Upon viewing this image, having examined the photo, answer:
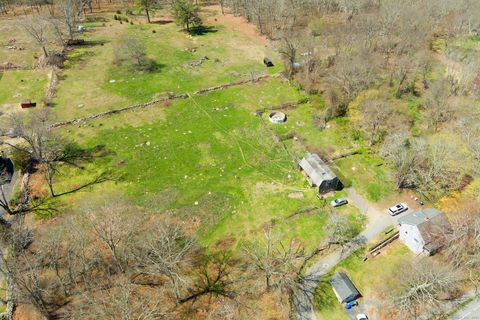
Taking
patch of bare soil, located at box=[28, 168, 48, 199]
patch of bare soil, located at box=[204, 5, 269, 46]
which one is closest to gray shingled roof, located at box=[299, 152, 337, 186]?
patch of bare soil, located at box=[28, 168, 48, 199]

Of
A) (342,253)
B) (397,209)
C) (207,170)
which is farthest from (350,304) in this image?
(207,170)

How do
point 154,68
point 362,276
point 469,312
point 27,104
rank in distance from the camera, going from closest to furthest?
point 469,312, point 362,276, point 27,104, point 154,68

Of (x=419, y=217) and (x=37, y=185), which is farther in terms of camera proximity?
(x=37, y=185)

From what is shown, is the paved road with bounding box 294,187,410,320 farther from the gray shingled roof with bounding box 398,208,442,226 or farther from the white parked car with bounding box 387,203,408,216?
the gray shingled roof with bounding box 398,208,442,226

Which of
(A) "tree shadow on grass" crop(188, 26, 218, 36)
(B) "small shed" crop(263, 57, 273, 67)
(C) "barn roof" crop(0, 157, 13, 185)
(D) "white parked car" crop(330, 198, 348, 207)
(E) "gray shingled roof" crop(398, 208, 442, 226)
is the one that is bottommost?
(D) "white parked car" crop(330, 198, 348, 207)

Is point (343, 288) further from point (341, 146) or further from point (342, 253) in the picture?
point (341, 146)

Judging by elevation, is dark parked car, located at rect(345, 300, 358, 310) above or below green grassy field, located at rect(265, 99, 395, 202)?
below
